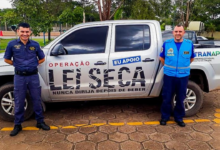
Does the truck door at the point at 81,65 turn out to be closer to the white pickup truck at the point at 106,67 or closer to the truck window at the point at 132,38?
the white pickup truck at the point at 106,67

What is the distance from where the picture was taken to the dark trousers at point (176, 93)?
3453 mm

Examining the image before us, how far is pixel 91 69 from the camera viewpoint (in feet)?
11.8

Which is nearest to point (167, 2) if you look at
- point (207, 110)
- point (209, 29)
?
point (209, 29)

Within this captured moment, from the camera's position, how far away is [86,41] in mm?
3695

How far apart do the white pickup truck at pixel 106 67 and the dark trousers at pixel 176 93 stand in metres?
0.28

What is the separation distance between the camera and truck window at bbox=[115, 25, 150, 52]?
12.2 ft

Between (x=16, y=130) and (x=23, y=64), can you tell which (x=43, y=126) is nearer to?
(x=16, y=130)

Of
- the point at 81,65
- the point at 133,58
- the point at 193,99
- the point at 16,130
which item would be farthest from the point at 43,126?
the point at 193,99

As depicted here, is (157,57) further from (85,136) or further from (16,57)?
(16,57)

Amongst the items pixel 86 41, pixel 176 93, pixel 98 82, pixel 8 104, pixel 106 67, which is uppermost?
pixel 86 41

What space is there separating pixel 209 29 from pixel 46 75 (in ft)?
137

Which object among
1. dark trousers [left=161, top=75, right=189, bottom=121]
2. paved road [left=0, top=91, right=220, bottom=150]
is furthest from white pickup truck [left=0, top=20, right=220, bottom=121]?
paved road [left=0, top=91, right=220, bottom=150]

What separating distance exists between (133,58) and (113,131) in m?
1.28

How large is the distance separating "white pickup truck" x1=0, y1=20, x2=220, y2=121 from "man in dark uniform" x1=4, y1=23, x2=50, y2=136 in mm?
342
